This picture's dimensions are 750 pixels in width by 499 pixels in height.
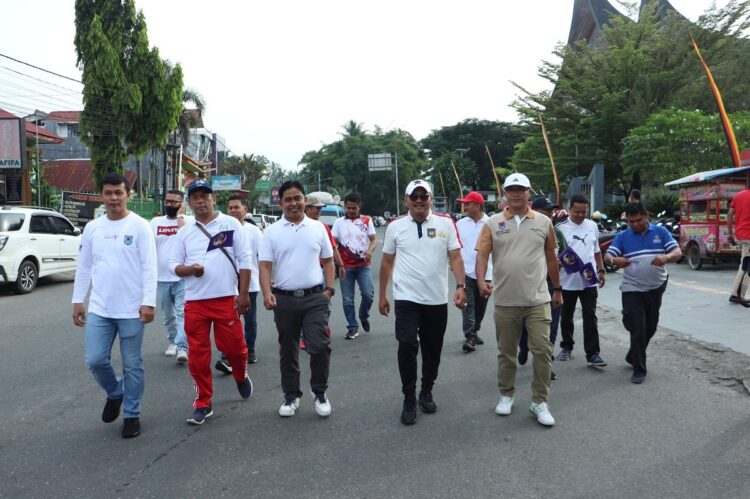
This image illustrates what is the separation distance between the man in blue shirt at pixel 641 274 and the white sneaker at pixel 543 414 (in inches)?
59.1

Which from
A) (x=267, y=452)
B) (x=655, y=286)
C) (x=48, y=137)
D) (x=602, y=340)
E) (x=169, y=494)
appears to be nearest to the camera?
(x=169, y=494)

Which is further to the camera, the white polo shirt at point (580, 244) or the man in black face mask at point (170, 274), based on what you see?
the man in black face mask at point (170, 274)

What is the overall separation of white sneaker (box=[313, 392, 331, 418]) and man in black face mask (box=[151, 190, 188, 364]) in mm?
2141

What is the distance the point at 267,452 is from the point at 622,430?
92.9 inches

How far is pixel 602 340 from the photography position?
729cm

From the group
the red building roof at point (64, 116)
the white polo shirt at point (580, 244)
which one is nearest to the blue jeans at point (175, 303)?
the white polo shirt at point (580, 244)

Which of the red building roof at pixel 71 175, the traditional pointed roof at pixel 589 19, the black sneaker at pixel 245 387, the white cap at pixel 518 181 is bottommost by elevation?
the black sneaker at pixel 245 387

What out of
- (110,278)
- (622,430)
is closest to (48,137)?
(110,278)

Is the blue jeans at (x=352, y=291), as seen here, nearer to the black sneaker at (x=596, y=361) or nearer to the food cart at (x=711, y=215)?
the black sneaker at (x=596, y=361)

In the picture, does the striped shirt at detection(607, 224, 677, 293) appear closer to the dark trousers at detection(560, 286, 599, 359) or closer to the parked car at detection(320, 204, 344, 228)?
the dark trousers at detection(560, 286, 599, 359)

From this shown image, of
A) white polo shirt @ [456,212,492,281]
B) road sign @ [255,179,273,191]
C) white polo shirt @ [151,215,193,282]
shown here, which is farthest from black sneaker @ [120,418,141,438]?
road sign @ [255,179,273,191]

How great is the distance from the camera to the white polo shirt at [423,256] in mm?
4398

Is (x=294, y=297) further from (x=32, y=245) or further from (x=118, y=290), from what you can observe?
(x=32, y=245)

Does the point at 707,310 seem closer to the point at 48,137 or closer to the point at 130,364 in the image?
the point at 130,364
